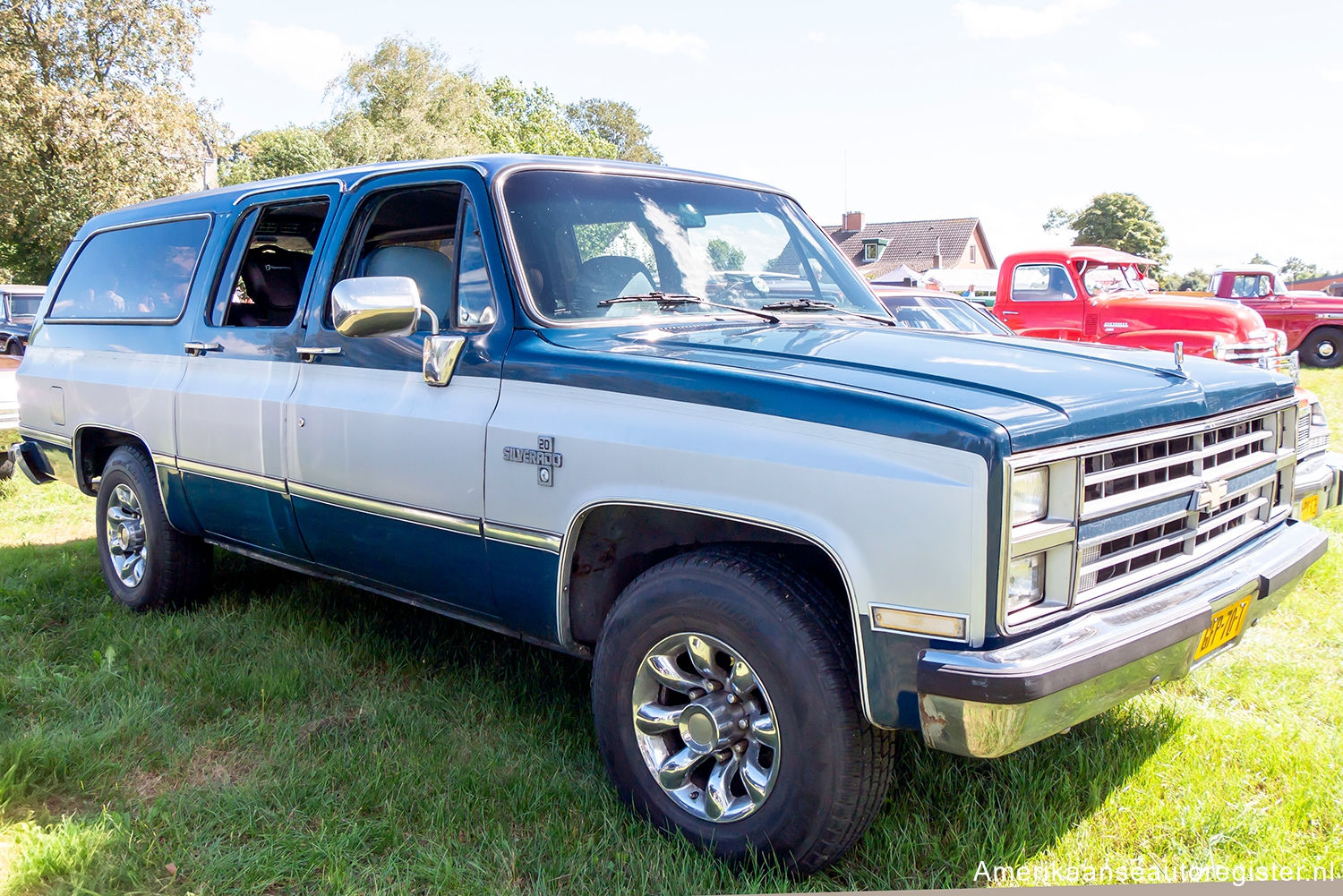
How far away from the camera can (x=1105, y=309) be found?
1216 cm

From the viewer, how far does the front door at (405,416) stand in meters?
3.22

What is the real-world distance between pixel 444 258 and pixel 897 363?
1.72 m

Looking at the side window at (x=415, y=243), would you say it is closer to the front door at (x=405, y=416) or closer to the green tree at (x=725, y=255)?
the front door at (x=405, y=416)

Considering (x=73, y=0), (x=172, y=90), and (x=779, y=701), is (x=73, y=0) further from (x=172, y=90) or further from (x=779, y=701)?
(x=779, y=701)

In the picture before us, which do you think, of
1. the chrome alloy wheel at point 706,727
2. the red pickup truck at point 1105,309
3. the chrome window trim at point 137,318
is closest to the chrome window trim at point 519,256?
the chrome alloy wheel at point 706,727

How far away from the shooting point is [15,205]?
24.3 metres

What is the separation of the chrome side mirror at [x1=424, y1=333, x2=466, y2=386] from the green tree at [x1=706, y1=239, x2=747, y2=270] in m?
0.98

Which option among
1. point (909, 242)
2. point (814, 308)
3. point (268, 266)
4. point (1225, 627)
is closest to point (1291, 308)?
point (814, 308)

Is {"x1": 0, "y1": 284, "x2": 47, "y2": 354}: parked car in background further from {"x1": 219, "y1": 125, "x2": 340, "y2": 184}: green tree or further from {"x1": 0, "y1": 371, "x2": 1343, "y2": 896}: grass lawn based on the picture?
{"x1": 0, "y1": 371, "x2": 1343, "y2": 896}: grass lawn

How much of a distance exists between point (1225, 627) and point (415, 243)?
2937 mm

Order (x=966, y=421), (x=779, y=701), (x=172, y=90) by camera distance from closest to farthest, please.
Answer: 1. (x=966, y=421)
2. (x=779, y=701)
3. (x=172, y=90)

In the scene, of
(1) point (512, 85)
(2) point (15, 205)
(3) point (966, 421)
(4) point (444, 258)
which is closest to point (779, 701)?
(3) point (966, 421)

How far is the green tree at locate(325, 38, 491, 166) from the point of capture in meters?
37.8

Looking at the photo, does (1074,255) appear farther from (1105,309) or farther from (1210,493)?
(1210,493)
